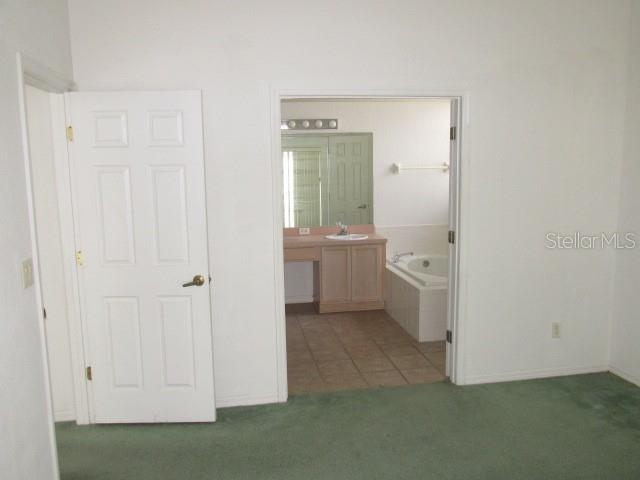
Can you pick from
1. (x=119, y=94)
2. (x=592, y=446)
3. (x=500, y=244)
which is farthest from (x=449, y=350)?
(x=119, y=94)

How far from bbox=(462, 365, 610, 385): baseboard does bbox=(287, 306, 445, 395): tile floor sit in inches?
10.2

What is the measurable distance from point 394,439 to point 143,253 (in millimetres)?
1775

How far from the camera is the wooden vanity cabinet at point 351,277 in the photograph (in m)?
5.36

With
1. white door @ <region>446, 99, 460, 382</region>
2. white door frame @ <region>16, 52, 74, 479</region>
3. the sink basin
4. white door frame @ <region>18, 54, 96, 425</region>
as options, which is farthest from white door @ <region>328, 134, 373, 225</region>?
white door frame @ <region>16, 52, 74, 479</region>

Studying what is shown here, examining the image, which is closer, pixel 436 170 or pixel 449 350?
pixel 449 350

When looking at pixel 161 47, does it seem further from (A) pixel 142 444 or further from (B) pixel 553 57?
(B) pixel 553 57

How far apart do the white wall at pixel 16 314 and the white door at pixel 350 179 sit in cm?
378

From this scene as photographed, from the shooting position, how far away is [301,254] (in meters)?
5.30

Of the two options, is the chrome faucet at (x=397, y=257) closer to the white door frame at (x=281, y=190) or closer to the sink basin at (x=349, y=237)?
the sink basin at (x=349, y=237)

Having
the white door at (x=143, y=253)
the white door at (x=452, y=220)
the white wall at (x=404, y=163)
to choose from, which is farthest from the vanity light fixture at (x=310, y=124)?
the white door at (x=143, y=253)

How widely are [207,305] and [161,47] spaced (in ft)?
5.02

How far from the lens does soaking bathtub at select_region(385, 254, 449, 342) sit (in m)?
4.43

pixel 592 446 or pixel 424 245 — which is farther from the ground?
pixel 424 245

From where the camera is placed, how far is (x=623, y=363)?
143 inches
